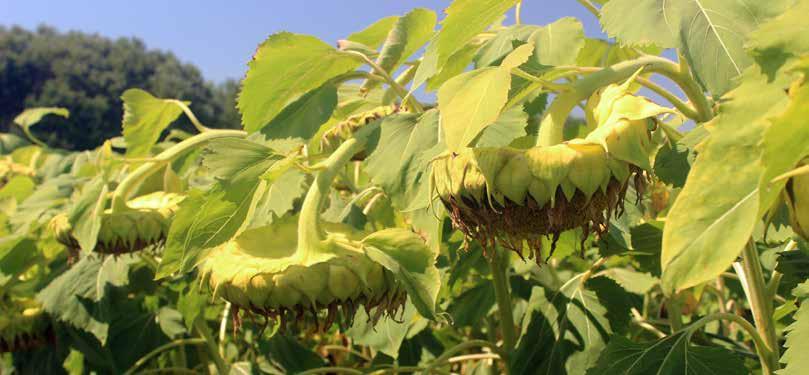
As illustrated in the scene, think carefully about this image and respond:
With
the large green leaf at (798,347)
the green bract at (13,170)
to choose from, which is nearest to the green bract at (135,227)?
the large green leaf at (798,347)

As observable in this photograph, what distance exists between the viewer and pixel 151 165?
1.74 metres

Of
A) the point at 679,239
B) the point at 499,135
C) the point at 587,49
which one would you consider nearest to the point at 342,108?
the point at 587,49

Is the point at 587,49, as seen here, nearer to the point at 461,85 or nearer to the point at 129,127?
the point at 461,85

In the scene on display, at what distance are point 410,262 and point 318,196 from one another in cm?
21

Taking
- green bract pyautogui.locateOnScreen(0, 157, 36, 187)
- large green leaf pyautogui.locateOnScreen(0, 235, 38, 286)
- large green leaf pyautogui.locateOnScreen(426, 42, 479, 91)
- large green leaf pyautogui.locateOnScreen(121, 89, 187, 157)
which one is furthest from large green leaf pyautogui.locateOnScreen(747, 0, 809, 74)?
green bract pyautogui.locateOnScreen(0, 157, 36, 187)

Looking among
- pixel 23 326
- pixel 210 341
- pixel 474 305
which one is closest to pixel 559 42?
pixel 474 305

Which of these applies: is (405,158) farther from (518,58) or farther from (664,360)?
(664,360)

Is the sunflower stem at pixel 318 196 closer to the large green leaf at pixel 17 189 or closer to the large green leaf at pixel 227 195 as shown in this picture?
the large green leaf at pixel 227 195

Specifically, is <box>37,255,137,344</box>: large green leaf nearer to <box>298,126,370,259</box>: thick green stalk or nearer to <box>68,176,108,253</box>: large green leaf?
<box>68,176,108,253</box>: large green leaf

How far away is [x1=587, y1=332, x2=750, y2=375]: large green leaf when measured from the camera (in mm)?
1175

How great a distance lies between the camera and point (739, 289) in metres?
2.30

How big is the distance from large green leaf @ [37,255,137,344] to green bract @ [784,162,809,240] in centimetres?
207

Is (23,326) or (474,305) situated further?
(23,326)

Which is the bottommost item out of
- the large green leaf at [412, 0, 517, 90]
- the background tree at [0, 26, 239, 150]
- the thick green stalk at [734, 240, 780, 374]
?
the thick green stalk at [734, 240, 780, 374]
